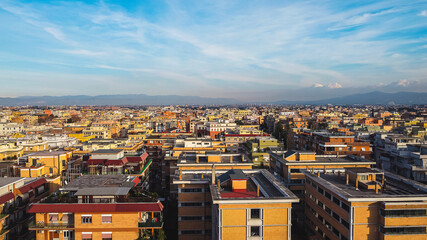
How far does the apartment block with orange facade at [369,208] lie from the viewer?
17250 mm

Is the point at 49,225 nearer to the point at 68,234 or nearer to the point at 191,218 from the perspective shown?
the point at 68,234

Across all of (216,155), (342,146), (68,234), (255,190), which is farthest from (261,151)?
(68,234)

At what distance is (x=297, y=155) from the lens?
30.1 meters

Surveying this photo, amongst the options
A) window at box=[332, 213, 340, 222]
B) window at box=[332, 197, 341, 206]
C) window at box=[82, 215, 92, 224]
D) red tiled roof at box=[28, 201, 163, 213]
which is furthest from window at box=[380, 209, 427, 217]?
window at box=[82, 215, 92, 224]

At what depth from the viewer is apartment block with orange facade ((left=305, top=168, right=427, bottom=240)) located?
17250mm

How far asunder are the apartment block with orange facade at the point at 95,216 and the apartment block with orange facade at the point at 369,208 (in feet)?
38.0

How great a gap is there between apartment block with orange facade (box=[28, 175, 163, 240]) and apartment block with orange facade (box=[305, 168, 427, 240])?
11584mm

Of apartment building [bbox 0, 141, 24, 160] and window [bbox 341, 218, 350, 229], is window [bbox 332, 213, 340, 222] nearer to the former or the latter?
window [bbox 341, 218, 350, 229]

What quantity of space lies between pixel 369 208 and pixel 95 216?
53.9ft

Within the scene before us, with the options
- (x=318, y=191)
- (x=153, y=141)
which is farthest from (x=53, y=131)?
(x=318, y=191)

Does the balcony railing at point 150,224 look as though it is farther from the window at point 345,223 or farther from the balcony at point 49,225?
the window at point 345,223

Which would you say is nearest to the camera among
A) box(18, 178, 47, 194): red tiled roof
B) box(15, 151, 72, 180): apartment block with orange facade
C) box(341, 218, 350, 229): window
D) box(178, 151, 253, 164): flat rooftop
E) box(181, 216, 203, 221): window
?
box(341, 218, 350, 229): window

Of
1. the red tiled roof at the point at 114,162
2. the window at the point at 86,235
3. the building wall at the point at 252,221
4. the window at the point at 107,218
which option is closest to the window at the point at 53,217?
the window at the point at 86,235

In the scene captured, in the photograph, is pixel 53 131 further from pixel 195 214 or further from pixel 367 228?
pixel 367 228
